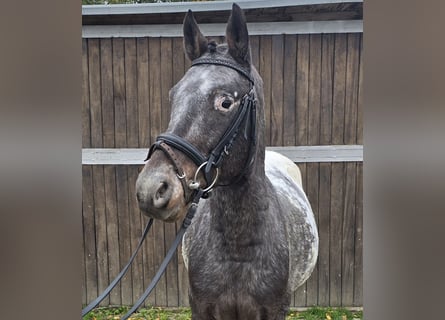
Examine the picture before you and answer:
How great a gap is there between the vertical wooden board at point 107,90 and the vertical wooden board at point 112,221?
0.27m

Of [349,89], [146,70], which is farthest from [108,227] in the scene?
[349,89]

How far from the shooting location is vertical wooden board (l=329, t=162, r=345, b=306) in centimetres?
321

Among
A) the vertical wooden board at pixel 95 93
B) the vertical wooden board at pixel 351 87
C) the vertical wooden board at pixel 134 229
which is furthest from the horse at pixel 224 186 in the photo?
the vertical wooden board at pixel 95 93

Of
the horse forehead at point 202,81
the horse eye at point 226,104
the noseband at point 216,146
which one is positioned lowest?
the noseband at point 216,146

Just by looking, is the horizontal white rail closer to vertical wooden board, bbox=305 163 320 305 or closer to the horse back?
vertical wooden board, bbox=305 163 320 305

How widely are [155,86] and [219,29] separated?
71cm

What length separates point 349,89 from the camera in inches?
123

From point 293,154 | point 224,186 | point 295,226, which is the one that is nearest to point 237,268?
point 224,186

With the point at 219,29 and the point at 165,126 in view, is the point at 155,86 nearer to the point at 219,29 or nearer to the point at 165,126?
the point at 165,126

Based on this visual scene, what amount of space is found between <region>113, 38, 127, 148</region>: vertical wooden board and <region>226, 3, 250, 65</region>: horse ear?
2.00 metres

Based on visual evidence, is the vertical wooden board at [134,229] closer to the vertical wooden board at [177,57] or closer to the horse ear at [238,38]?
the vertical wooden board at [177,57]

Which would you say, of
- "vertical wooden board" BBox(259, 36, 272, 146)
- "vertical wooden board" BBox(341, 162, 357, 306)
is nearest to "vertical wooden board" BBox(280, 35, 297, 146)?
"vertical wooden board" BBox(259, 36, 272, 146)

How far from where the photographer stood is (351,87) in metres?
3.12

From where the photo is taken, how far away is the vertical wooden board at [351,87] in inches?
121
